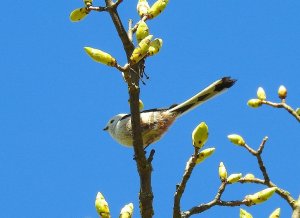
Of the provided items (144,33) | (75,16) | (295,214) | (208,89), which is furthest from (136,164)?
(208,89)

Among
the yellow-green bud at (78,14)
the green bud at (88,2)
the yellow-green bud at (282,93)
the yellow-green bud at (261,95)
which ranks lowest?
the yellow-green bud at (282,93)

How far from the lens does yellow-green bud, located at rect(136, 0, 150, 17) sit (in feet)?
12.2

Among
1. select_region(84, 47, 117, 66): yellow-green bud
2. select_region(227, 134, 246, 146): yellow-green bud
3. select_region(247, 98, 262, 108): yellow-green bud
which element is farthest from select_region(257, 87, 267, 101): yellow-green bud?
select_region(84, 47, 117, 66): yellow-green bud

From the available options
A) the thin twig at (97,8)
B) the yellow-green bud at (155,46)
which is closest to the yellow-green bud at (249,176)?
the yellow-green bud at (155,46)

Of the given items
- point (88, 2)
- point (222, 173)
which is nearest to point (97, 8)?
point (88, 2)

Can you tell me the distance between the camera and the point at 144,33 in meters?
3.38

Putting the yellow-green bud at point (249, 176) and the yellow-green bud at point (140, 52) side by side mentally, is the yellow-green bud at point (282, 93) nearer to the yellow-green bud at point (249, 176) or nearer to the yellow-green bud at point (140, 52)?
the yellow-green bud at point (249, 176)

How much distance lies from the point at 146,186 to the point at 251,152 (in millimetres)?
1494

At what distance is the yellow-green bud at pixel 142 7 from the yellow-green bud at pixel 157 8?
61 millimetres

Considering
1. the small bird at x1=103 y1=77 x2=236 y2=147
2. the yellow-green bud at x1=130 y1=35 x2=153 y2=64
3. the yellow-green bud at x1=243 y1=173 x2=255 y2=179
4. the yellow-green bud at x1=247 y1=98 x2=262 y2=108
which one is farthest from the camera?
the yellow-green bud at x1=247 y1=98 x2=262 y2=108

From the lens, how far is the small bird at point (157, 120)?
16.8 feet

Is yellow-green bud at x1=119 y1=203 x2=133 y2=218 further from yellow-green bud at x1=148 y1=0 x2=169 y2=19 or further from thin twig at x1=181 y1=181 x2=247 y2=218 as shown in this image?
yellow-green bud at x1=148 y1=0 x2=169 y2=19

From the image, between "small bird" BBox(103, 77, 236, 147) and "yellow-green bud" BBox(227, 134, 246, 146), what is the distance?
1.47 ft

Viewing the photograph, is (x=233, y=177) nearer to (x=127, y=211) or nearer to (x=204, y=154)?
(x=204, y=154)
